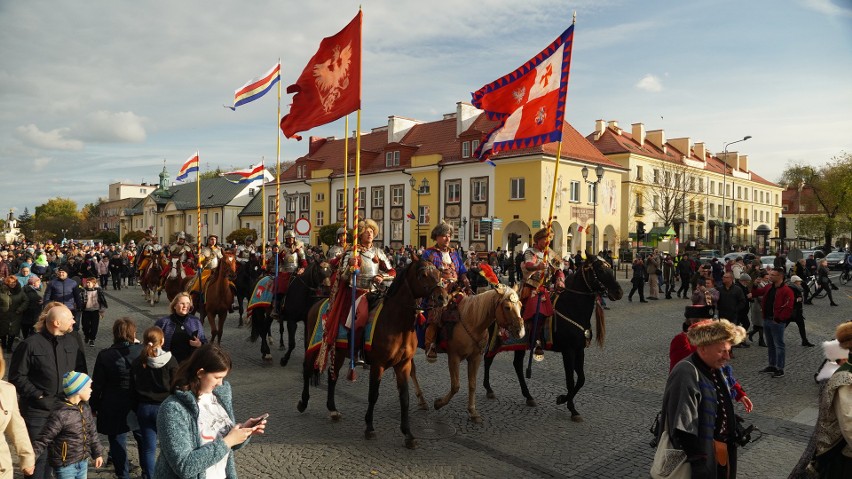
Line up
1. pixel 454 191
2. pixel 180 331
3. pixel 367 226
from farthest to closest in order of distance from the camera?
pixel 454 191
pixel 367 226
pixel 180 331

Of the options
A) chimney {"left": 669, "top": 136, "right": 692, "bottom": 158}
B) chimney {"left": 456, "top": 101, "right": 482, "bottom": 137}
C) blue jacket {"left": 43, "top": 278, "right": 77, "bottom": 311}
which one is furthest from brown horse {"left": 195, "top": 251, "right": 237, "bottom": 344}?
chimney {"left": 669, "top": 136, "right": 692, "bottom": 158}

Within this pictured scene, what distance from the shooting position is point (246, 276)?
16.8m

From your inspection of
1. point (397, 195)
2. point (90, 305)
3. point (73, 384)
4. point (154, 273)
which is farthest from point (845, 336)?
point (397, 195)

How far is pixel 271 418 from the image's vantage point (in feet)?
27.0

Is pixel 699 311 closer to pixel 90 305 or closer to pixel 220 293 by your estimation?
pixel 220 293

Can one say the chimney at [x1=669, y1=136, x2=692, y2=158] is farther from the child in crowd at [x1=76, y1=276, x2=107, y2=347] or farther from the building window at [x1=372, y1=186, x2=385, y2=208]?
the child in crowd at [x1=76, y1=276, x2=107, y2=347]

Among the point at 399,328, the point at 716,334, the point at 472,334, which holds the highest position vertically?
the point at 716,334

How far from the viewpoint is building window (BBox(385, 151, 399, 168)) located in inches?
2124

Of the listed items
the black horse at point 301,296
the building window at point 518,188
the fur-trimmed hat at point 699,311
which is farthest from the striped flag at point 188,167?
the building window at point 518,188

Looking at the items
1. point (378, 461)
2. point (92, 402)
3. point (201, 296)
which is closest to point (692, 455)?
point (378, 461)

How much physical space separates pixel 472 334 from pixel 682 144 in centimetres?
6470

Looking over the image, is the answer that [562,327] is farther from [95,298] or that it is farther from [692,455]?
[95,298]

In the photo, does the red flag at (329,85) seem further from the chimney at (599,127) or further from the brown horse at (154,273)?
the chimney at (599,127)

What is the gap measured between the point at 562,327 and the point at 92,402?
5.84 m
